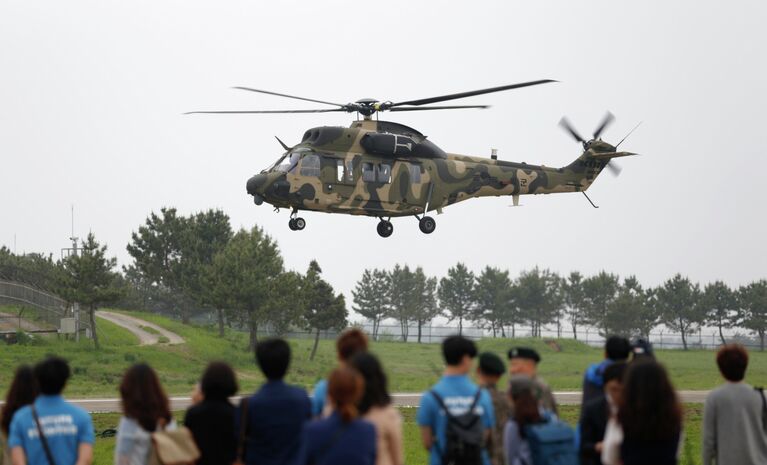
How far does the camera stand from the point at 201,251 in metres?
83.2

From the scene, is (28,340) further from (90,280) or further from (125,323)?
(125,323)

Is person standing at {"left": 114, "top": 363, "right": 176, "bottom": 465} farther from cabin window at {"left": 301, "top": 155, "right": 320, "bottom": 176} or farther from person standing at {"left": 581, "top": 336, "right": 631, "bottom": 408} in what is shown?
cabin window at {"left": 301, "top": 155, "right": 320, "bottom": 176}

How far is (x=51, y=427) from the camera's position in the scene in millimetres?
8391

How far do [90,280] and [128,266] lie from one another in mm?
68518

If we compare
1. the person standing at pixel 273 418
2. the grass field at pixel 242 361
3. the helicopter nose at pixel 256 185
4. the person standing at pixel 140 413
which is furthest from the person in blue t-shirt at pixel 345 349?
the grass field at pixel 242 361

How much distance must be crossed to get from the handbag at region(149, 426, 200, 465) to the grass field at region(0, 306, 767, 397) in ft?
93.4

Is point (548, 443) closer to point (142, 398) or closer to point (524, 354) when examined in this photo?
point (524, 354)

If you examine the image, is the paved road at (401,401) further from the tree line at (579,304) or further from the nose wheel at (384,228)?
the tree line at (579,304)

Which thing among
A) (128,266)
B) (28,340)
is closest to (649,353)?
(28,340)

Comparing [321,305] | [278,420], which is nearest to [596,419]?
[278,420]

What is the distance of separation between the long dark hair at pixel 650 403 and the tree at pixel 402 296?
83.0 meters

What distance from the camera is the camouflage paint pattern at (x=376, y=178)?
3450 cm

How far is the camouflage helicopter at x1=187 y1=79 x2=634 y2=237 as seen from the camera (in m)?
34.4

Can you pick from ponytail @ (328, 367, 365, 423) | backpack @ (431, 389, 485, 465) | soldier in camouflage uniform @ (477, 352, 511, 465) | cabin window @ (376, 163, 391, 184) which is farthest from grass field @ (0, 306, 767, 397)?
ponytail @ (328, 367, 365, 423)
